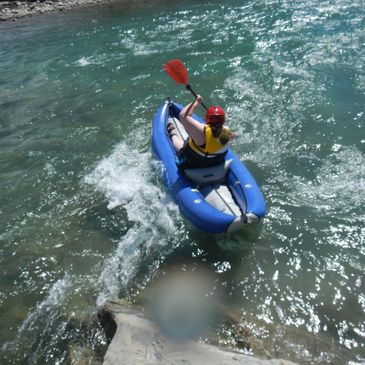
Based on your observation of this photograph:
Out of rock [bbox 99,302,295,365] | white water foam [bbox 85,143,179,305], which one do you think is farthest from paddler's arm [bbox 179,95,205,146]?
rock [bbox 99,302,295,365]

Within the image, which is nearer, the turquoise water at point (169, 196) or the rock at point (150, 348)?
the rock at point (150, 348)

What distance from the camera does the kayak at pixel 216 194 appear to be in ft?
16.0

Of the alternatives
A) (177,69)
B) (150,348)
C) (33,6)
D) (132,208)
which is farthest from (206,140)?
(33,6)

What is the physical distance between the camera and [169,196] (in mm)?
5902

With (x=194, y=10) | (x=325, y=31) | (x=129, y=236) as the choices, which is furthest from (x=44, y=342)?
(x=194, y=10)

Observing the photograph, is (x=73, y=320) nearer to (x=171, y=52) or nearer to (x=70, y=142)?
(x=70, y=142)

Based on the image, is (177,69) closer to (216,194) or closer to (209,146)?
(209,146)

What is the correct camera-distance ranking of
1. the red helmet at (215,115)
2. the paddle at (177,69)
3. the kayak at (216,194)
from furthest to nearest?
the paddle at (177,69)
the red helmet at (215,115)
the kayak at (216,194)

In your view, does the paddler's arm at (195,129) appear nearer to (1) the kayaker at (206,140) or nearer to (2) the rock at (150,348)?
(1) the kayaker at (206,140)

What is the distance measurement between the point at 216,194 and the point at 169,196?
2.64 ft

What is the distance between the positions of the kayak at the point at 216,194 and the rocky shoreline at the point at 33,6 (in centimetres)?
1496

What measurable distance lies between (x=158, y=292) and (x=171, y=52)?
8565mm

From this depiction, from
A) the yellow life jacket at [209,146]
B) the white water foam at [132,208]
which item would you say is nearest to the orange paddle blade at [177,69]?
the white water foam at [132,208]

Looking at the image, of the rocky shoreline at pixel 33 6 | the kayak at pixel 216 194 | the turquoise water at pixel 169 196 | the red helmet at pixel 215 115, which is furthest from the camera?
the rocky shoreline at pixel 33 6
